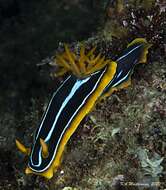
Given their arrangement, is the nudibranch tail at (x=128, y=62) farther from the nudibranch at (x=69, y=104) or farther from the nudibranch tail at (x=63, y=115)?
the nudibranch tail at (x=63, y=115)

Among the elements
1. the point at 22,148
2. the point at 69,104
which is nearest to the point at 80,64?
the point at 69,104

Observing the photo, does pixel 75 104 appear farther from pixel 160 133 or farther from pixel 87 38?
pixel 87 38

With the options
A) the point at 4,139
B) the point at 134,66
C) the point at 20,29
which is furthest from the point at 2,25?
the point at 134,66

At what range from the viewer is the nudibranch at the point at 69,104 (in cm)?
330

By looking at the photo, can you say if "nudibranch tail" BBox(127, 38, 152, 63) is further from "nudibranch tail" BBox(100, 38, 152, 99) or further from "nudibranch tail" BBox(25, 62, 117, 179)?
"nudibranch tail" BBox(25, 62, 117, 179)

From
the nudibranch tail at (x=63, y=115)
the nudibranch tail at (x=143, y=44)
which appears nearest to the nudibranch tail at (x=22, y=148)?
the nudibranch tail at (x=63, y=115)

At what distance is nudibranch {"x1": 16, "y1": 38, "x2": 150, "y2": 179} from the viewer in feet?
10.8

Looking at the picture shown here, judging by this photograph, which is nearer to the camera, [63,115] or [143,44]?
[63,115]

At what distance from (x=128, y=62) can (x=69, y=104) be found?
0.84 metres

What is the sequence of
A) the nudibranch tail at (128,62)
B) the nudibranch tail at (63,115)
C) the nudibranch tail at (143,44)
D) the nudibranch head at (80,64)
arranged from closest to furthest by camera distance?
the nudibranch tail at (63,115)
the nudibranch head at (80,64)
the nudibranch tail at (128,62)
the nudibranch tail at (143,44)

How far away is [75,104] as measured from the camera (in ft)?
11.3

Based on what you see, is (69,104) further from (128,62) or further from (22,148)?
(128,62)

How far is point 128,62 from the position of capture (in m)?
3.73

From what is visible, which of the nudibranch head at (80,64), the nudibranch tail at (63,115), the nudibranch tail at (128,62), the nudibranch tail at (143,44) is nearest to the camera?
the nudibranch tail at (63,115)
